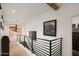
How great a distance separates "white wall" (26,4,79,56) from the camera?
6.56ft

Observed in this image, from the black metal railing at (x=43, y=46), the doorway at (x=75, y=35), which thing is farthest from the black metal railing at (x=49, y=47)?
the doorway at (x=75, y=35)

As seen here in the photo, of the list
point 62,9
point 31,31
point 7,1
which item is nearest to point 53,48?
point 31,31

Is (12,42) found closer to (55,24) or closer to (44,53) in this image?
(44,53)

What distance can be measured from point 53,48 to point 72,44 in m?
0.36

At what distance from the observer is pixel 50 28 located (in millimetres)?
2133

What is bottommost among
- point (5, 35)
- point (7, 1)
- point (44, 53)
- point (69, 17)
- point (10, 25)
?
point (44, 53)

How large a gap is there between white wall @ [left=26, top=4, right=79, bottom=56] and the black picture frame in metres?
0.06

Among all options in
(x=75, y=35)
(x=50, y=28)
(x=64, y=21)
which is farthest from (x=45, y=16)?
(x=75, y=35)

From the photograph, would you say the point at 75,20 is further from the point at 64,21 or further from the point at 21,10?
the point at 21,10

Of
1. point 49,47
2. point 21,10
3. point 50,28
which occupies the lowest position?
point 49,47

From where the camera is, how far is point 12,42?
2.04 m

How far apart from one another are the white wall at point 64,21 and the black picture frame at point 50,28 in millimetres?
57

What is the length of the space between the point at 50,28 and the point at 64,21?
0.30 meters

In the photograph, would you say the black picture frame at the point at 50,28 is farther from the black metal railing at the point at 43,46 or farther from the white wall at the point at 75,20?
the white wall at the point at 75,20
